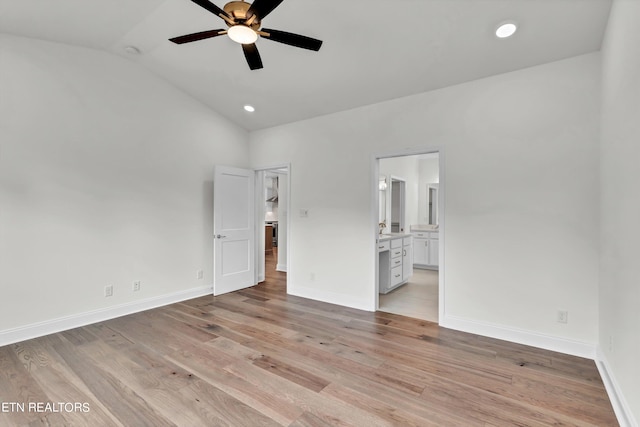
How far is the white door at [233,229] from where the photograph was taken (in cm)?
476

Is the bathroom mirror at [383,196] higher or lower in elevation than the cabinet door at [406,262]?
higher

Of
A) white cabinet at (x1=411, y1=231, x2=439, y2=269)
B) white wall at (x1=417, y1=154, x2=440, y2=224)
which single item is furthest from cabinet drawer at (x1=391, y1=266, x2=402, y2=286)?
white wall at (x1=417, y1=154, x2=440, y2=224)

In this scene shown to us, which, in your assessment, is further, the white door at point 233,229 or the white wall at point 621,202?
the white door at point 233,229

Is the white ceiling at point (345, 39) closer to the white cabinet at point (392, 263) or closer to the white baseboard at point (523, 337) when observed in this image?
the white cabinet at point (392, 263)

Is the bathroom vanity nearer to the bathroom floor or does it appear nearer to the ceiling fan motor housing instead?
the bathroom floor

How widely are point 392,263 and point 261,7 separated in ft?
13.0

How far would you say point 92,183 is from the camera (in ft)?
11.9

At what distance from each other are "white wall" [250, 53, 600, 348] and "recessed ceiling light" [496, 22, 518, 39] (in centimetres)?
56

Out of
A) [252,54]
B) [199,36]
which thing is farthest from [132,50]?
[252,54]

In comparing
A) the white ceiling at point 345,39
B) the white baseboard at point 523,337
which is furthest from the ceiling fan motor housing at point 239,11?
the white baseboard at point 523,337

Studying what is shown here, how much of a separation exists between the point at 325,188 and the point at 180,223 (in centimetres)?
217

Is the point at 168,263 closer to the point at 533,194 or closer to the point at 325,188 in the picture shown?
the point at 325,188

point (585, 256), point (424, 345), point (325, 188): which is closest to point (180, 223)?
point (325, 188)

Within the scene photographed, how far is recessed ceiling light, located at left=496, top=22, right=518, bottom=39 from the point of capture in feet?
8.40
